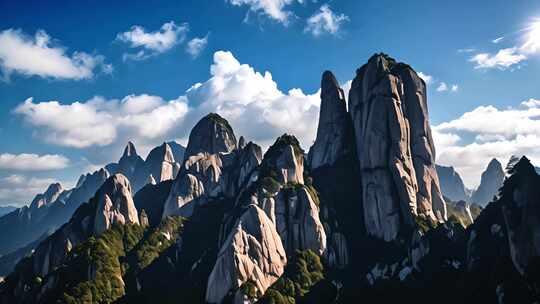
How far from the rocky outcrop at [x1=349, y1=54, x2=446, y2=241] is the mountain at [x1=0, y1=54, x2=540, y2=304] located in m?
0.48

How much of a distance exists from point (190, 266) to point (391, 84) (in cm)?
9908

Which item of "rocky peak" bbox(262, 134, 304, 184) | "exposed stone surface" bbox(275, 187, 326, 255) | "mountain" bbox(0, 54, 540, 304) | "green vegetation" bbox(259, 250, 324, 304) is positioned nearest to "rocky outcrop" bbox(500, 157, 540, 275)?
"mountain" bbox(0, 54, 540, 304)

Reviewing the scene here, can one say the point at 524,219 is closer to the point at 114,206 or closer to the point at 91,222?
the point at 114,206

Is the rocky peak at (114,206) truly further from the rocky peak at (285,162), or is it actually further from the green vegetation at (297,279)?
the green vegetation at (297,279)

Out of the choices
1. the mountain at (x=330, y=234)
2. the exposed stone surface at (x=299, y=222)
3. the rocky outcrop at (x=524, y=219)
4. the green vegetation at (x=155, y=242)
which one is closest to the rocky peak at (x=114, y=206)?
the mountain at (x=330, y=234)

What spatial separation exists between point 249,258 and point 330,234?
1377 inches

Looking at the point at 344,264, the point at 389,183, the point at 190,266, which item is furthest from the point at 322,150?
the point at 190,266

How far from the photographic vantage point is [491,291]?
9238 cm

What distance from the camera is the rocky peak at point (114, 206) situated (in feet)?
573

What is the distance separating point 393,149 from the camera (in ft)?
498

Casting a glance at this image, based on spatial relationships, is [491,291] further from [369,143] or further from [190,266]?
[190,266]

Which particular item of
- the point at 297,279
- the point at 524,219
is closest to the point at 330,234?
the point at 297,279

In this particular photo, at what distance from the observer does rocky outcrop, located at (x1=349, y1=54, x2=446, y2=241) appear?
14712cm

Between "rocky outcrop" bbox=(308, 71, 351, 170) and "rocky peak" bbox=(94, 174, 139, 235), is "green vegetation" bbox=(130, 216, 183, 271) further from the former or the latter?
"rocky outcrop" bbox=(308, 71, 351, 170)
